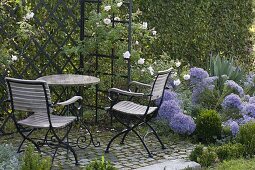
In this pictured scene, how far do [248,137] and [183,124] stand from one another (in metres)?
0.88

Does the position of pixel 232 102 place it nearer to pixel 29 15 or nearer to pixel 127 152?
pixel 127 152

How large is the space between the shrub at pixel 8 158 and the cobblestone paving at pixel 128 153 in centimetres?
46

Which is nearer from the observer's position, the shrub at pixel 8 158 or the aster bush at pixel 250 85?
the shrub at pixel 8 158

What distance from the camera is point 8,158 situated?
5957 mm

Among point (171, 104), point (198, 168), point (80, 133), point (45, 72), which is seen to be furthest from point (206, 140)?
point (45, 72)

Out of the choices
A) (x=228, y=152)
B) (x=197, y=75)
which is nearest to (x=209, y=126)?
(x=228, y=152)

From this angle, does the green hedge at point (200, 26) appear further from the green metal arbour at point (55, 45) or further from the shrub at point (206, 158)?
the shrub at point (206, 158)

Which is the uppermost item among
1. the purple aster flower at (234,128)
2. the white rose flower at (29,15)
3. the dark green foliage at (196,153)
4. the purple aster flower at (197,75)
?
the white rose flower at (29,15)

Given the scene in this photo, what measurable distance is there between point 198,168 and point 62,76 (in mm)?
2146

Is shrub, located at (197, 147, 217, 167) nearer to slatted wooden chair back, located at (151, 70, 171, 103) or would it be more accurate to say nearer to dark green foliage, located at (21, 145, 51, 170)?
slatted wooden chair back, located at (151, 70, 171, 103)

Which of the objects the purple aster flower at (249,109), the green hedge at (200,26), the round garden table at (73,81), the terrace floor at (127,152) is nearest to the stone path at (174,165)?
the terrace floor at (127,152)

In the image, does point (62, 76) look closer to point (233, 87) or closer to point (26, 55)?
point (26, 55)

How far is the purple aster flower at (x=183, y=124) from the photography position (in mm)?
7172

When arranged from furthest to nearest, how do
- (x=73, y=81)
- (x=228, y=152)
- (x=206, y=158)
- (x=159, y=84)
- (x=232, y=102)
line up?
(x=232, y=102) → (x=73, y=81) → (x=159, y=84) → (x=228, y=152) → (x=206, y=158)
